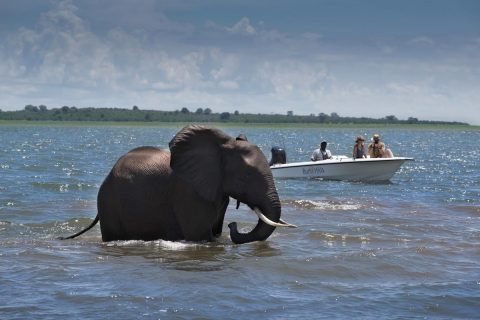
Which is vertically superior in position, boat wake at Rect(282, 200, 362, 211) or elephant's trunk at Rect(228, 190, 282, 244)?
elephant's trunk at Rect(228, 190, 282, 244)

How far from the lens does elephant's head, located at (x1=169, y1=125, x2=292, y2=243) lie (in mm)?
12430

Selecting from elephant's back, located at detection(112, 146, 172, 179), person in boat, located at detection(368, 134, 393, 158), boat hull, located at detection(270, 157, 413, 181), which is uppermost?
elephant's back, located at detection(112, 146, 172, 179)

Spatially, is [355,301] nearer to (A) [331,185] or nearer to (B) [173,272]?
(B) [173,272]

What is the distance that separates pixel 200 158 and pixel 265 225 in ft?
4.27

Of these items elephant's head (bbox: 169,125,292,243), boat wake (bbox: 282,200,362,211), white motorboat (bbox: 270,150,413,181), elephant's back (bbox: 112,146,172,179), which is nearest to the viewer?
elephant's head (bbox: 169,125,292,243)

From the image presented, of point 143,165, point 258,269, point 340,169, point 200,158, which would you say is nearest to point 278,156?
point 340,169

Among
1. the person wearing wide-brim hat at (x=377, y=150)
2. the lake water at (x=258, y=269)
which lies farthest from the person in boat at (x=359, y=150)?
the lake water at (x=258, y=269)

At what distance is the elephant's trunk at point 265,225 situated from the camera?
12.4 meters

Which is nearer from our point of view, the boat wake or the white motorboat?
the boat wake

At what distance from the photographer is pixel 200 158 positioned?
495 inches

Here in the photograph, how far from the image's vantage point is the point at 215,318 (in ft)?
28.8

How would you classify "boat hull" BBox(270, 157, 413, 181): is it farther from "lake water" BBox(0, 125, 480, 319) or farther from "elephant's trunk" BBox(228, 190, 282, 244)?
"elephant's trunk" BBox(228, 190, 282, 244)

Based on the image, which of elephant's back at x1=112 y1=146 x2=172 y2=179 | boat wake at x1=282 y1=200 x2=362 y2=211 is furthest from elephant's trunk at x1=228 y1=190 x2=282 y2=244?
boat wake at x1=282 y1=200 x2=362 y2=211

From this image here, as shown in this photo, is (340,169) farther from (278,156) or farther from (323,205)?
(323,205)
